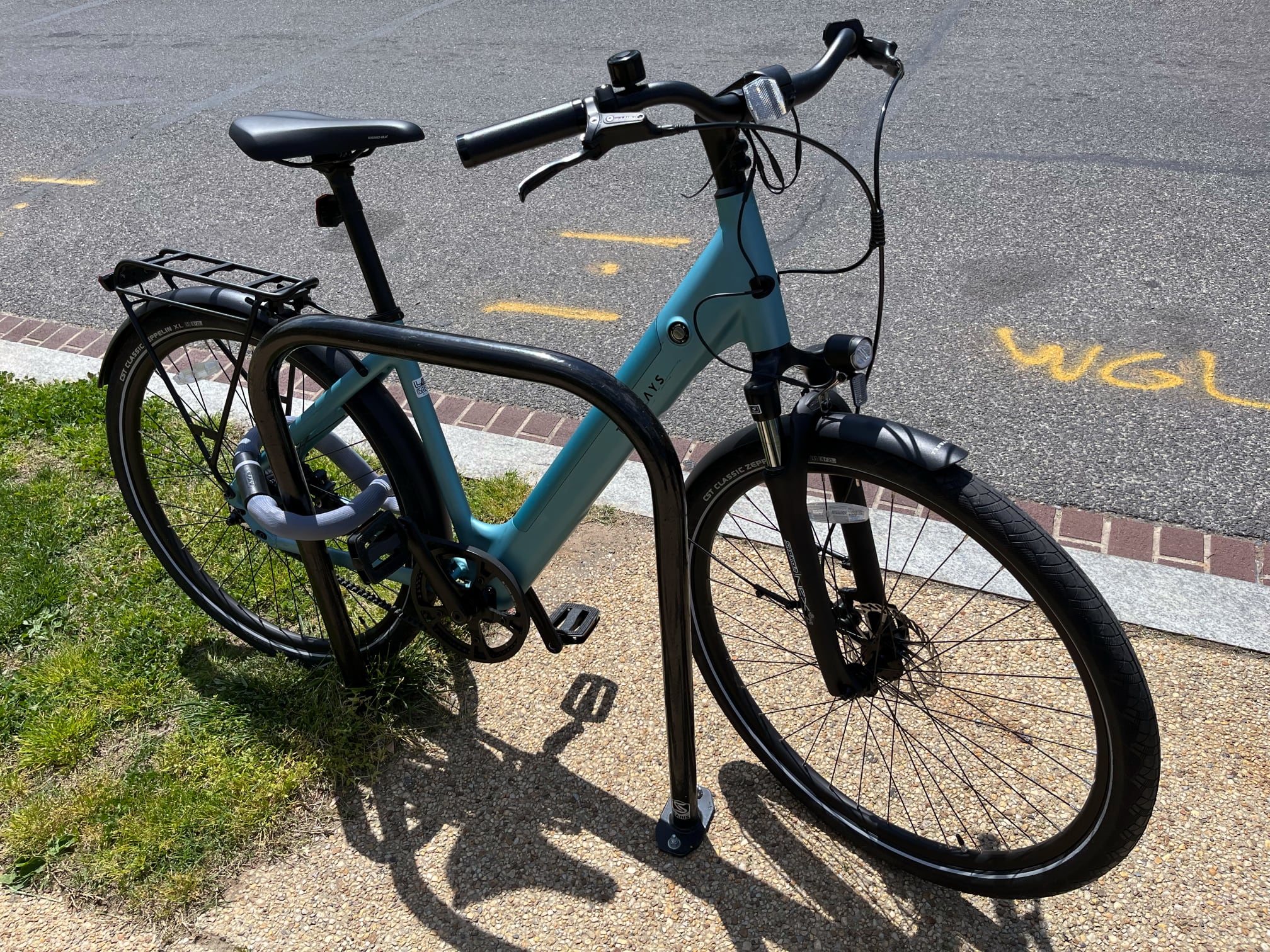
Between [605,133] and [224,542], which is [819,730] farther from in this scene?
[224,542]

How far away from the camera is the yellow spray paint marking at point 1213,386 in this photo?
3861mm

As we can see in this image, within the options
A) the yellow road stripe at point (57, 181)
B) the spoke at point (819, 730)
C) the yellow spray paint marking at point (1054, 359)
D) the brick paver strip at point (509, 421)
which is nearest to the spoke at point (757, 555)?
the spoke at point (819, 730)

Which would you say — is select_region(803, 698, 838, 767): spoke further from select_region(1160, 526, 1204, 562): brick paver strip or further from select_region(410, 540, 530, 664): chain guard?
select_region(1160, 526, 1204, 562): brick paver strip

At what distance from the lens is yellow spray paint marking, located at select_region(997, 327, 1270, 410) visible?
3.98 metres

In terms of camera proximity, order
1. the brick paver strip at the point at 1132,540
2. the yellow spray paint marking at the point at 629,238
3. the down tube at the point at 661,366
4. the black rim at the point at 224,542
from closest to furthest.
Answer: the down tube at the point at 661,366 → the black rim at the point at 224,542 → the brick paver strip at the point at 1132,540 → the yellow spray paint marking at the point at 629,238

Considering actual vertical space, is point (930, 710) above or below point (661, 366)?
below

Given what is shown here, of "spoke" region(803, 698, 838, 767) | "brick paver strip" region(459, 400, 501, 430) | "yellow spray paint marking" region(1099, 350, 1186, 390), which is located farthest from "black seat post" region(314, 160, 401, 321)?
"yellow spray paint marking" region(1099, 350, 1186, 390)

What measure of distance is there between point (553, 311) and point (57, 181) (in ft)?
14.2

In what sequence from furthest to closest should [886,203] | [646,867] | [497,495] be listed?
[886,203], [497,495], [646,867]

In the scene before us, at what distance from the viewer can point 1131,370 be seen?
410cm

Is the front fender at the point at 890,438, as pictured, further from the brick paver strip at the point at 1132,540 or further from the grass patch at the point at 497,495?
the grass patch at the point at 497,495

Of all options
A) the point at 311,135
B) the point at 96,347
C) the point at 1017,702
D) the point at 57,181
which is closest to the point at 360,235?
the point at 311,135

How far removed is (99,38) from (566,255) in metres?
7.81

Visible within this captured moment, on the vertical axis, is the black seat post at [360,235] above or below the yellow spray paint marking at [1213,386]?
above
